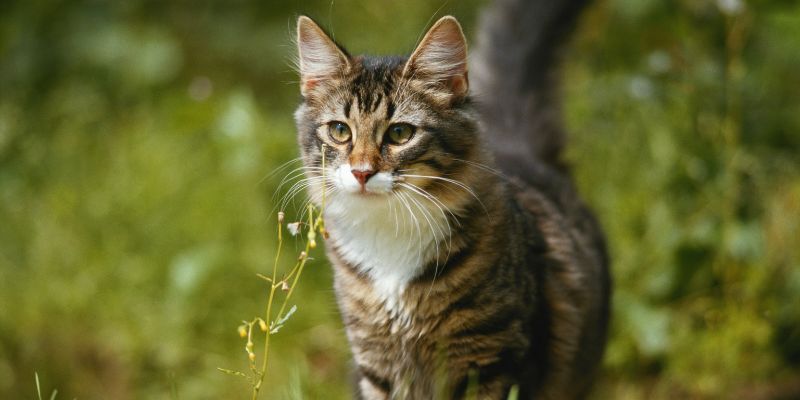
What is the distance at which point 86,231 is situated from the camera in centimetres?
438

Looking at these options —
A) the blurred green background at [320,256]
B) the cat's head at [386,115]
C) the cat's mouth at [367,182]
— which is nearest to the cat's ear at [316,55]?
the cat's head at [386,115]

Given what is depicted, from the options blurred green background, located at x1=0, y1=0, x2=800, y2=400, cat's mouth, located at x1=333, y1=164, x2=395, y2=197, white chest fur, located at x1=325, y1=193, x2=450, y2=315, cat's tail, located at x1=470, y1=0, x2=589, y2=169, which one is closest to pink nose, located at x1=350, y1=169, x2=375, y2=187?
cat's mouth, located at x1=333, y1=164, x2=395, y2=197

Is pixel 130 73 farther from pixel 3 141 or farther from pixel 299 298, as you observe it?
pixel 299 298

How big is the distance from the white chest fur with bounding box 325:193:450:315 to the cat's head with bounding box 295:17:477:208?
7 cm

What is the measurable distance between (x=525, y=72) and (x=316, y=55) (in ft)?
4.00

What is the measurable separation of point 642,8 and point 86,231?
2818 mm

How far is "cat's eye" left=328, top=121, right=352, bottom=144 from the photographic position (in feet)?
8.04

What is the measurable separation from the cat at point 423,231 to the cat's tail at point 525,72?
838mm

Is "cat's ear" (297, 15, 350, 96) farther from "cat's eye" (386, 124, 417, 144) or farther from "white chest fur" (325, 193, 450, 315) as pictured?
"white chest fur" (325, 193, 450, 315)

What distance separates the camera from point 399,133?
2.42 metres

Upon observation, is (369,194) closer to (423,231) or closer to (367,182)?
(367,182)

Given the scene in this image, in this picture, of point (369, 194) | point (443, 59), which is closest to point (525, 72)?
point (443, 59)

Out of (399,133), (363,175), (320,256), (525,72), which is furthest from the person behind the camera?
(320,256)

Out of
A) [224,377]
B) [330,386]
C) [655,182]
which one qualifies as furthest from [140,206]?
[655,182]
